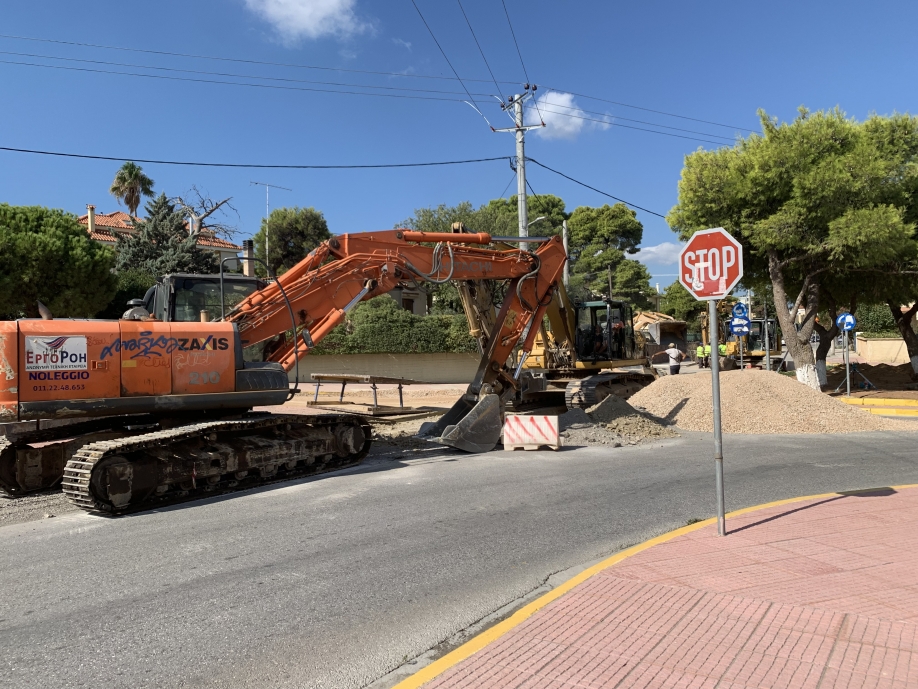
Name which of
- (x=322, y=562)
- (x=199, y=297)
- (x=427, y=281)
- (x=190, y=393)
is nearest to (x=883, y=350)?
(x=427, y=281)

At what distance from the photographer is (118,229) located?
144 feet

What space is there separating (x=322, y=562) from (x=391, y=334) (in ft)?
84.9

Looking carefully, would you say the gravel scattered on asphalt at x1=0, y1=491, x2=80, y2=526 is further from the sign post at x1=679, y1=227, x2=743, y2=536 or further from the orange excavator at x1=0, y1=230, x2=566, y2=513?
the sign post at x1=679, y1=227, x2=743, y2=536

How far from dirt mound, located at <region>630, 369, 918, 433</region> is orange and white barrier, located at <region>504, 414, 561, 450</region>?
15.2 feet

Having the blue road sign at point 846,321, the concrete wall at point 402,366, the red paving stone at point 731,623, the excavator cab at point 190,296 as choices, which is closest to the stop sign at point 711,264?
the red paving stone at point 731,623

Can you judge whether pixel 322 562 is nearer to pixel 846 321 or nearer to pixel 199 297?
pixel 199 297

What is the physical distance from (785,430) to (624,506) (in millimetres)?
8123

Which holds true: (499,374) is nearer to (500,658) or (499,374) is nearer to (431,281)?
(431,281)

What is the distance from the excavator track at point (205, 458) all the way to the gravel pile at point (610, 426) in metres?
4.69

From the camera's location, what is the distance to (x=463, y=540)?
6141mm

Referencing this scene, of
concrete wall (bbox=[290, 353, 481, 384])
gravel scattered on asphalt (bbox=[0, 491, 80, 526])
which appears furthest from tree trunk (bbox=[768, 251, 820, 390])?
gravel scattered on asphalt (bbox=[0, 491, 80, 526])

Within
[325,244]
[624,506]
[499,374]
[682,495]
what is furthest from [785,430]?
[325,244]

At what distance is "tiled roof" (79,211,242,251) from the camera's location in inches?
1737

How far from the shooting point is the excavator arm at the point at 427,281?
997cm
